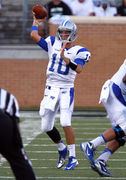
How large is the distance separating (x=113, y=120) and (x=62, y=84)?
3.14 ft

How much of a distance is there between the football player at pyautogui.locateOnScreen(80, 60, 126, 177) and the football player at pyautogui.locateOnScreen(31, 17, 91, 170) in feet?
1.94

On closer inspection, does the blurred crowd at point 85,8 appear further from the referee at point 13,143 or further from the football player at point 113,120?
the referee at point 13,143

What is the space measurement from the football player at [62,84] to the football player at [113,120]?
1.94 feet

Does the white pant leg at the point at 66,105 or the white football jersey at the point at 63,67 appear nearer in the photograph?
the white pant leg at the point at 66,105

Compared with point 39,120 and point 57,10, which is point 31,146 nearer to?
point 39,120

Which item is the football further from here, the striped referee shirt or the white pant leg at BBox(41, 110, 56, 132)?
the striped referee shirt

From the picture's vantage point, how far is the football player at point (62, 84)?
7215 millimetres

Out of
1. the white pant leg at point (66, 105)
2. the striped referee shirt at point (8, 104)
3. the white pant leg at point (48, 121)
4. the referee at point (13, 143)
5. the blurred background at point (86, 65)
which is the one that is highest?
the striped referee shirt at point (8, 104)

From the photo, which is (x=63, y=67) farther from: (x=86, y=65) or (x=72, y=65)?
(x=86, y=65)

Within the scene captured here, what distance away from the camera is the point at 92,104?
568 inches

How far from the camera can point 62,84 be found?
731 centimetres

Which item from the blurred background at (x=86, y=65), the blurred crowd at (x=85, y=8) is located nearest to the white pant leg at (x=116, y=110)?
the blurred background at (x=86, y=65)

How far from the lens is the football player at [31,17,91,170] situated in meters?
7.21

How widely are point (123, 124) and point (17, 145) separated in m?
2.14
